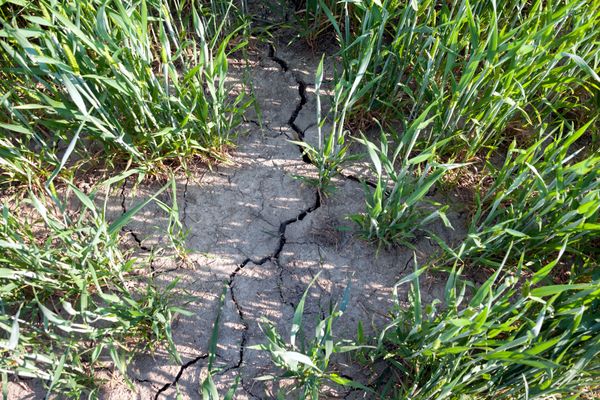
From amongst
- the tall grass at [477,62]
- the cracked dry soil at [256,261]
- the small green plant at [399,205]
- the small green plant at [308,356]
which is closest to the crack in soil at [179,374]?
the cracked dry soil at [256,261]

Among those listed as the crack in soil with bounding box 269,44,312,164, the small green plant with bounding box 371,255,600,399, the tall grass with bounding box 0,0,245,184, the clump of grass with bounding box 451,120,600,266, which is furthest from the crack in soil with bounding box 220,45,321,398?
the clump of grass with bounding box 451,120,600,266

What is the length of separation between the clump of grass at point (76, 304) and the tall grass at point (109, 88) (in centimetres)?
26

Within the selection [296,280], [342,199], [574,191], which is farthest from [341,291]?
[574,191]

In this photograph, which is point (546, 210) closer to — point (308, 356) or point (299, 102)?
point (308, 356)

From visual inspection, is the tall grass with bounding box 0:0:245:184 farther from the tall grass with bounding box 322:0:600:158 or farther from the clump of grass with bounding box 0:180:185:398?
the tall grass with bounding box 322:0:600:158

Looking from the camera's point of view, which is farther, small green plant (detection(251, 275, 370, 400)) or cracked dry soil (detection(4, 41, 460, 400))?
cracked dry soil (detection(4, 41, 460, 400))

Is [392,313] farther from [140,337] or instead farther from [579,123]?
[579,123]

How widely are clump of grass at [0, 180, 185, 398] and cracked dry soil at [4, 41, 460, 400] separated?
0.09m

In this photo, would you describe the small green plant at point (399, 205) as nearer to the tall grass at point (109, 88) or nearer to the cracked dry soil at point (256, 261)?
the cracked dry soil at point (256, 261)

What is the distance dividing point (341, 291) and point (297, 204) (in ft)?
1.22

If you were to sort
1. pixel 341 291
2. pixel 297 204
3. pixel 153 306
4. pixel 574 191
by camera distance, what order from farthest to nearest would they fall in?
1. pixel 297 204
2. pixel 341 291
3. pixel 153 306
4. pixel 574 191

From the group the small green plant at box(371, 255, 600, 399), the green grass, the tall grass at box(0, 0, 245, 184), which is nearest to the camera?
the small green plant at box(371, 255, 600, 399)

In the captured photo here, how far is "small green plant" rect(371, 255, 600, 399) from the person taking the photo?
1380 millimetres

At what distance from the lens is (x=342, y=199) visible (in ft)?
6.85
